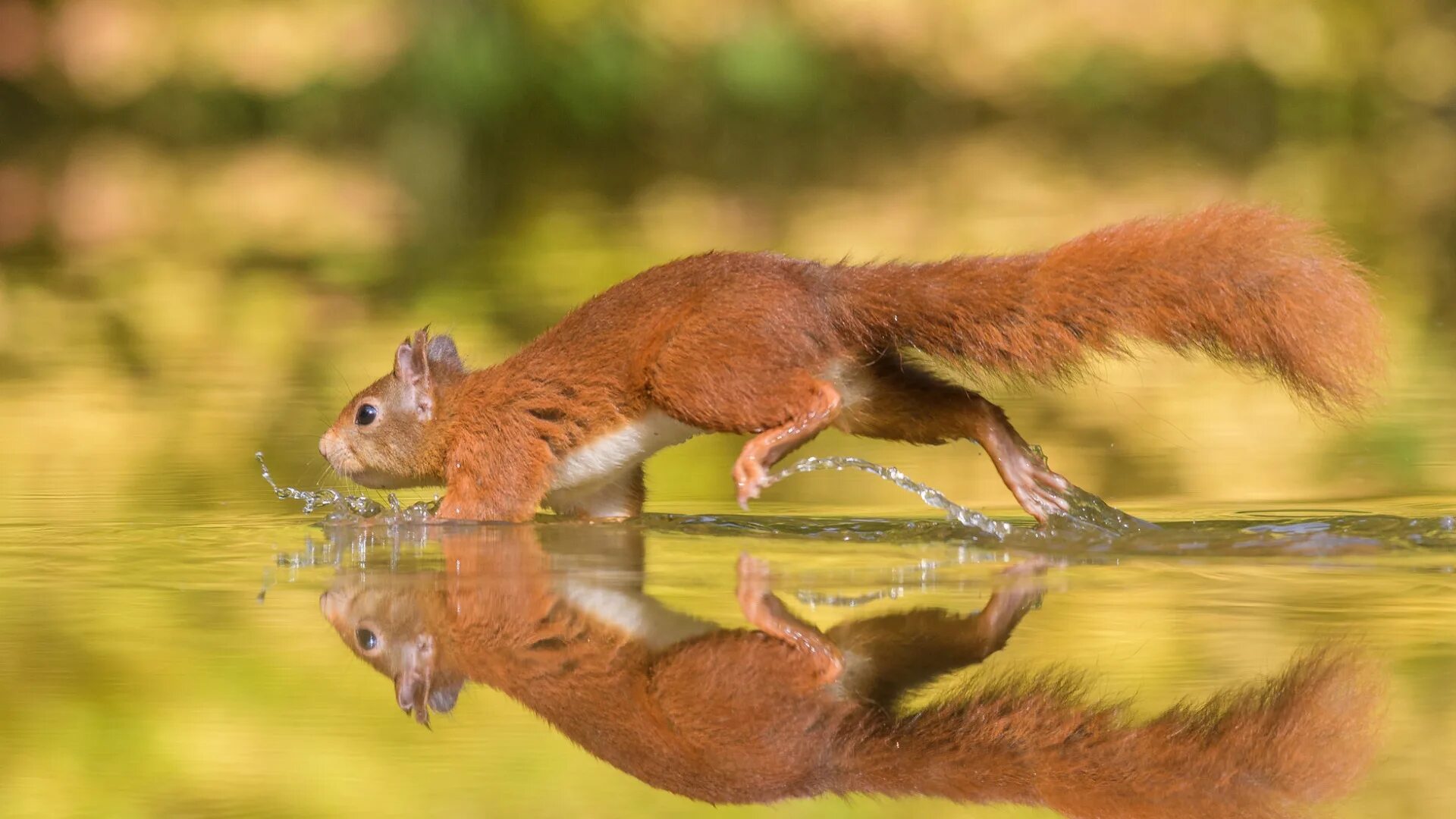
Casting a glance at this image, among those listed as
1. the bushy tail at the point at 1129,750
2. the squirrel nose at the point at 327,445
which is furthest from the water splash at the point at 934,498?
the bushy tail at the point at 1129,750

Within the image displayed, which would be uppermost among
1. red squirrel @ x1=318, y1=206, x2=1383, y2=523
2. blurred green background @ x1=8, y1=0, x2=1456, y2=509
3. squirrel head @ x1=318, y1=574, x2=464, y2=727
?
blurred green background @ x1=8, y1=0, x2=1456, y2=509

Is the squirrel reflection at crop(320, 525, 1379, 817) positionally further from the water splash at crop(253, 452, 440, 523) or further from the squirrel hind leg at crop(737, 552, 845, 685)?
the water splash at crop(253, 452, 440, 523)

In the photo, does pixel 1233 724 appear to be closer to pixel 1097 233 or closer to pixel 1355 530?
pixel 1355 530

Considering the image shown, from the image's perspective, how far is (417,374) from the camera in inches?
179

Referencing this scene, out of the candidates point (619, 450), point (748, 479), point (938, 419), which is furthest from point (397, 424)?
point (938, 419)

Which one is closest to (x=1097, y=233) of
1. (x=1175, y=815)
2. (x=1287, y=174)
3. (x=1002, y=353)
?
(x=1002, y=353)

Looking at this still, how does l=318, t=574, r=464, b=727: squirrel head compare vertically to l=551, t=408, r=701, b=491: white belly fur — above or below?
below

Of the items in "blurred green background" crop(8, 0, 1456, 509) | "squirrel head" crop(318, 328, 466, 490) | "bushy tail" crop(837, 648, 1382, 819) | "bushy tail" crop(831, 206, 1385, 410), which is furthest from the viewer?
"blurred green background" crop(8, 0, 1456, 509)

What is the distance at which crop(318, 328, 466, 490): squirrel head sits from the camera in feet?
14.8

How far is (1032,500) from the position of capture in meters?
4.04

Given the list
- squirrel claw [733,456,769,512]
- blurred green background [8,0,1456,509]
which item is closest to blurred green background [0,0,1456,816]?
blurred green background [8,0,1456,509]

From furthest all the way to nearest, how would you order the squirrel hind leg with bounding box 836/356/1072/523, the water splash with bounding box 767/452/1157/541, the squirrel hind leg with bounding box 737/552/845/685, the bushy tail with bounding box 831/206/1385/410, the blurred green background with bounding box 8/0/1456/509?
the blurred green background with bounding box 8/0/1456/509
the squirrel hind leg with bounding box 836/356/1072/523
the water splash with bounding box 767/452/1157/541
the bushy tail with bounding box 831/206/1385/410
the squirrel hind leg with bounding box 737/552/845/685

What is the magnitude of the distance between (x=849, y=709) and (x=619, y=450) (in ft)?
6.03

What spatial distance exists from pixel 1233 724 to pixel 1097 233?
1.73m
